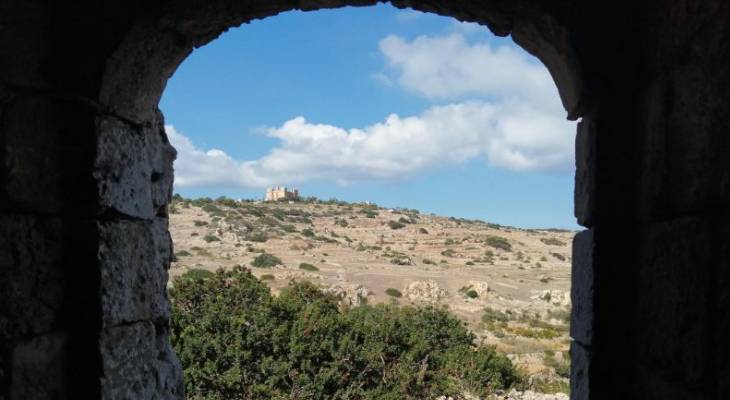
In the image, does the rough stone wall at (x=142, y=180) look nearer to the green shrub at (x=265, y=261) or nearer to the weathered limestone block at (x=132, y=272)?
the weathered limestone block at (x=132, y=272)

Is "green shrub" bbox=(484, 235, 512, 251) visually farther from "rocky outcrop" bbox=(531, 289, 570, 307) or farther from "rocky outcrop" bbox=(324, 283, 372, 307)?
"rocky outcrop" bbox=(324, 283, 372, 307)

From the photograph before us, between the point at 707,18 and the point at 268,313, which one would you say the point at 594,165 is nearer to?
the point at 707,18

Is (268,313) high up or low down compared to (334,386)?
up

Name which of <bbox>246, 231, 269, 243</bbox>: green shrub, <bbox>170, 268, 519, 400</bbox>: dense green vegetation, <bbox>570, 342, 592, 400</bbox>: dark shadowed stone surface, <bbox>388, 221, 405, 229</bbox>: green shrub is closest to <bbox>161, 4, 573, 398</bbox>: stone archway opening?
<bbox>246, 231, 269, 243</bbox>: green shrub

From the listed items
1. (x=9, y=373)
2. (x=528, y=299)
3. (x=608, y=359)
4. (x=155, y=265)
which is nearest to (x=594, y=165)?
(x=608, y=359)

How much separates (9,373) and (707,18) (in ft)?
8.08

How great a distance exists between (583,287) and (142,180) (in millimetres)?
1891

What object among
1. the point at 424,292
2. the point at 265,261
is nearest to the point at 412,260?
the point at 424,292

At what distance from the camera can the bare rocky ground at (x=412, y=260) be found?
18969 mm

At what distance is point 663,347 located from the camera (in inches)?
73.2

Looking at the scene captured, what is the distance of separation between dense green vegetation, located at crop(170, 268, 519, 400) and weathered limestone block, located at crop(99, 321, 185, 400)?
6111 millimetres

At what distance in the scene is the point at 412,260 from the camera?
29.8m

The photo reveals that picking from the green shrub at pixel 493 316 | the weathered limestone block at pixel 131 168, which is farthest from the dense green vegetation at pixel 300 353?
the green shrub at pixel 493 316

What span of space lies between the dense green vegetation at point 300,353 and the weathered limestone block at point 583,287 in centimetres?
686
